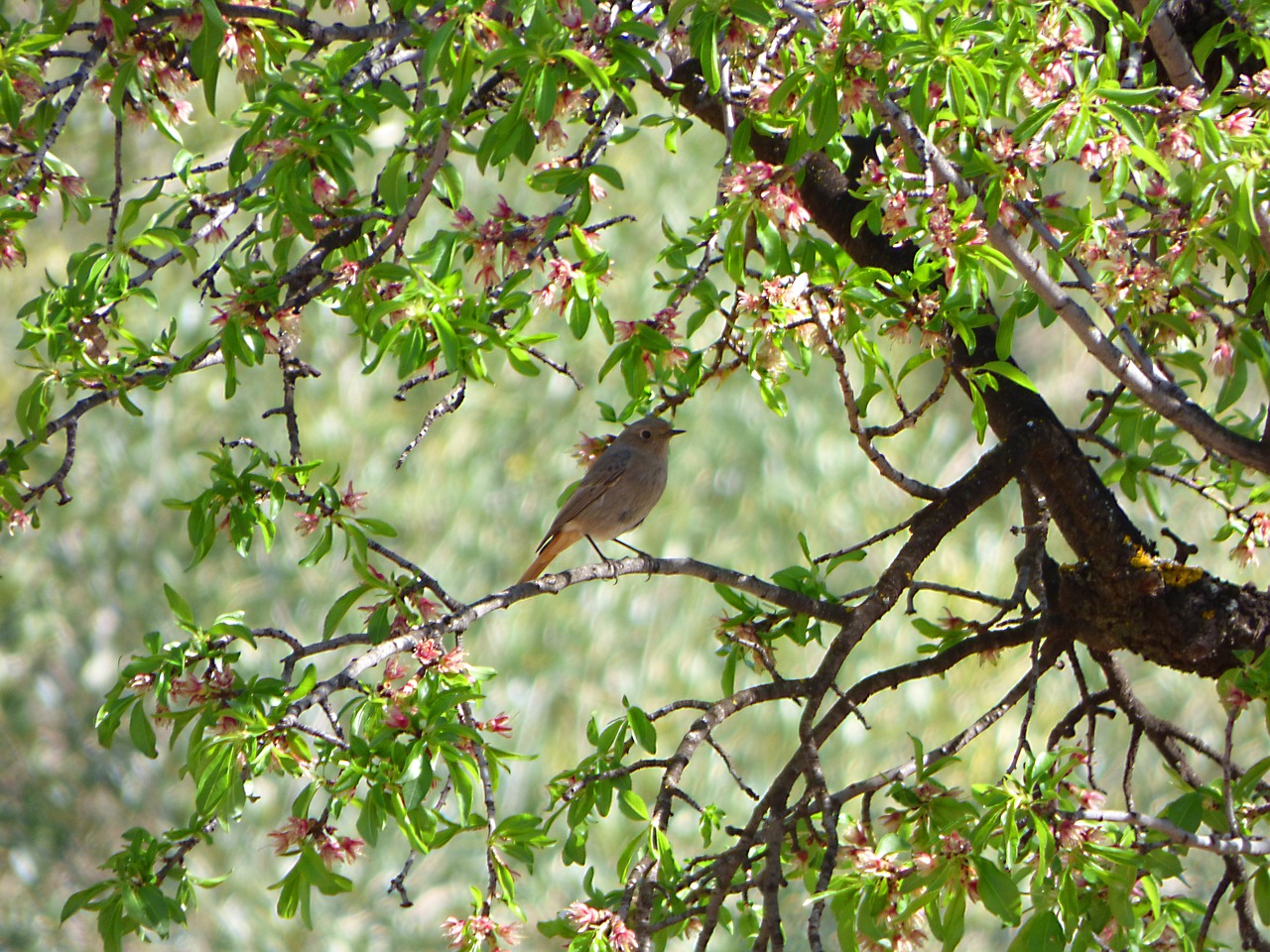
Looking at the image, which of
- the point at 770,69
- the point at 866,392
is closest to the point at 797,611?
the point at 866,392

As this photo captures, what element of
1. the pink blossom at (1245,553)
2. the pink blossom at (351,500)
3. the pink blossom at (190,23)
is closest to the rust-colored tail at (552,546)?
the pink blossom at (351,500)

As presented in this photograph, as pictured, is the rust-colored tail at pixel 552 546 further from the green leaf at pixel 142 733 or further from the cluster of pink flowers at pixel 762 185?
the cluster of pink flowers at pixel 762 185

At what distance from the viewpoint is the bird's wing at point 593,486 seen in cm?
465

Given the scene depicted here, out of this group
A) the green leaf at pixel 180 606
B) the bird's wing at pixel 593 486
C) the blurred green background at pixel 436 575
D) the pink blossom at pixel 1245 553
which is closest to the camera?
the green leaf at pixel 180 606

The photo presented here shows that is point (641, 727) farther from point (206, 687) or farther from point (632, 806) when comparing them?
point (206, 687)


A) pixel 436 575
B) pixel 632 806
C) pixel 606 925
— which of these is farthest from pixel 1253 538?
pixel 436 575

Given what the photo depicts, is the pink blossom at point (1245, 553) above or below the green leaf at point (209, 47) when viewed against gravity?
below

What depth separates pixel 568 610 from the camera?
7.23 m

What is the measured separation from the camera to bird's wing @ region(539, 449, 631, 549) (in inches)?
183

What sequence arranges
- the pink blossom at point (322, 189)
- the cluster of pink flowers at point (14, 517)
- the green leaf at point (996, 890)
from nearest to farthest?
the green leaf at point (996, 890), the pink blossom at point (322, 189), the cluster of pink flowers at point (14, 517)

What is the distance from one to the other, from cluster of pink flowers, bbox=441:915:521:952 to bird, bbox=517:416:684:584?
245 centimetres

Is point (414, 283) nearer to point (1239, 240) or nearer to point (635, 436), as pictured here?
point (1239, 240)

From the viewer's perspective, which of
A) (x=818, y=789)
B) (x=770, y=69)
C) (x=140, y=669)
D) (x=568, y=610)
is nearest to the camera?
(x=140, y=669)

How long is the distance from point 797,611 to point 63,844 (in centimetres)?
578
